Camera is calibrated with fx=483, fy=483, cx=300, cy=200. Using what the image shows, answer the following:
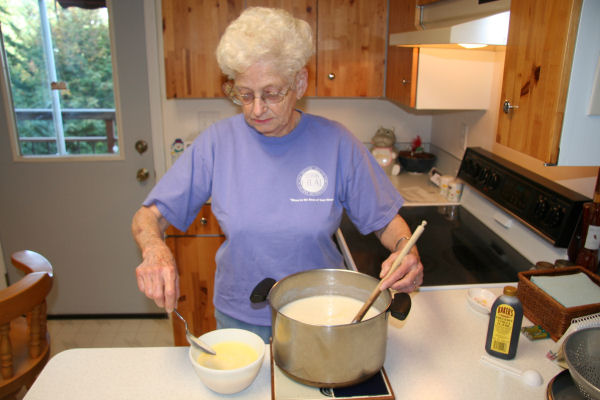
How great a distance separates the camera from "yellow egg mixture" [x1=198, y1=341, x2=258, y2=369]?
958 mm

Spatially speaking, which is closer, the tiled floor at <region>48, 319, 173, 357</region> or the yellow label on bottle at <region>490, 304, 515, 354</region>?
the yellow label on bottle at <region>490, 304, 515, 354</region>

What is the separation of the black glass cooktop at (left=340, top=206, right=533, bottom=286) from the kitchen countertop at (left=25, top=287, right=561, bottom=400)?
358 millimetres

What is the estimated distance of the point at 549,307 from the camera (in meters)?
1.18

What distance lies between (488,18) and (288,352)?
93cm

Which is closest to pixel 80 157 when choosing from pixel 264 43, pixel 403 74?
pixel 403 74

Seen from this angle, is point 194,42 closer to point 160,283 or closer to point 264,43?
point 264,43

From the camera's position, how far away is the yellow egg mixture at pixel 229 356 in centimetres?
96

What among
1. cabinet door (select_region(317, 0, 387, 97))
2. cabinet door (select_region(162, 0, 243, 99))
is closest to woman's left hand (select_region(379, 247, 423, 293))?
cabinet door (select_region(317, 0, 387, 97))

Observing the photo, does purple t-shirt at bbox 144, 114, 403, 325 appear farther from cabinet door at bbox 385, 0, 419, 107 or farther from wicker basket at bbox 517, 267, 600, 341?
cabinet door at bbox 385, 0, 419, 107

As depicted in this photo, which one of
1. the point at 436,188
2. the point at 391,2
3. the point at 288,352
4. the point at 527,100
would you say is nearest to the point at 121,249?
the point at 436,188

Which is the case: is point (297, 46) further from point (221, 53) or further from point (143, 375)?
point (143, 375)

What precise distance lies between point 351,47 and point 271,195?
4.55 ft

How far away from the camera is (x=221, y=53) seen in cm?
120

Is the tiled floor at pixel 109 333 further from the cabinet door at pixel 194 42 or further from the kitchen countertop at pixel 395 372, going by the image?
the kitchen countertop at pixel 395 372
